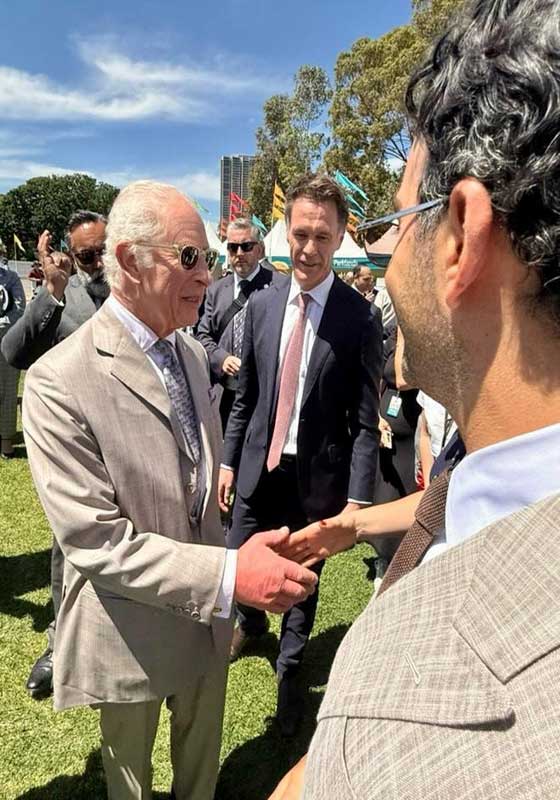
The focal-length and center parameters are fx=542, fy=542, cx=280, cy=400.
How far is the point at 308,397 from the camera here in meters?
2.85

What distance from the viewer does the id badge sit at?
386cm

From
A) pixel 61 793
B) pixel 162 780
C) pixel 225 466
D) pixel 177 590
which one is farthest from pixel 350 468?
pixel 61 793

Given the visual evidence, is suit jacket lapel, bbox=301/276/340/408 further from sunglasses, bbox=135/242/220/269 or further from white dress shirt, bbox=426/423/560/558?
white dress shirt, bbox=426/423/560/558

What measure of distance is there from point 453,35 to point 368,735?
0.96 m

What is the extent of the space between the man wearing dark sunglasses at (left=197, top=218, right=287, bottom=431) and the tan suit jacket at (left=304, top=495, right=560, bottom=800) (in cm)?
393

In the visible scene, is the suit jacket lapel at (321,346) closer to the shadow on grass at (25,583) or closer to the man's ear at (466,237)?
the man's ear at (466,237)

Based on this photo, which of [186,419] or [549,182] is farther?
[186,419]

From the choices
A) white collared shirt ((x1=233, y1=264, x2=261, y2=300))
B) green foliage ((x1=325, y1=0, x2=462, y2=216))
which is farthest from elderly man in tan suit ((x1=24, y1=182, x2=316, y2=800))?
green foliage ((x1=325, y1=0, x2=462, y2=216))

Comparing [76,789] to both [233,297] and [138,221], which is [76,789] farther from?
[233,297]

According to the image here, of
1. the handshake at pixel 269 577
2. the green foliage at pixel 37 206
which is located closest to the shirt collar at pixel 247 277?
the handshake at pixel 269 577

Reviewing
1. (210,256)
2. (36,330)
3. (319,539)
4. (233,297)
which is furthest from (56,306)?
(233,297)

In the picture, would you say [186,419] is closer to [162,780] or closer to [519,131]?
[519,131]

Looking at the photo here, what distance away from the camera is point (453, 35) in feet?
2.67

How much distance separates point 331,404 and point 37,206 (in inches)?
3246
